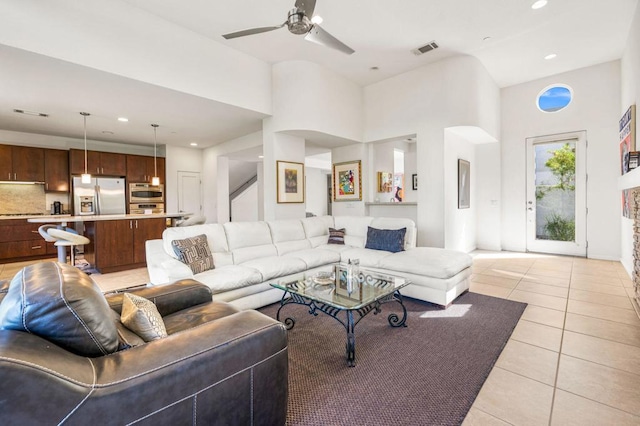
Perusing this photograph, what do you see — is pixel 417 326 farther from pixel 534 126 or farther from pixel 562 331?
pixel 534 126

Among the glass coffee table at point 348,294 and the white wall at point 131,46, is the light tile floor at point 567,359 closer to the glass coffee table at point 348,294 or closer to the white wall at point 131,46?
the glass coffee table at point 348,294

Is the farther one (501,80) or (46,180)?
(46,180)

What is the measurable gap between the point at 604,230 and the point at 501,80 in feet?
11.2

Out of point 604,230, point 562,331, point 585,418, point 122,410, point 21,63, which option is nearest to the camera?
point 122,410

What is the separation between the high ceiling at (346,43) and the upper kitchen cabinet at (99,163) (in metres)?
0.87

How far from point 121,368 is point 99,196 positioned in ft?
23.7

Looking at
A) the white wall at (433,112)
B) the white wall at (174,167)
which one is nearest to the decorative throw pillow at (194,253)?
the white wall at (433,112)

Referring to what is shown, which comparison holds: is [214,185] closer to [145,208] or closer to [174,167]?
[174,167]

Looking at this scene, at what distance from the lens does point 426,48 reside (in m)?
4.50

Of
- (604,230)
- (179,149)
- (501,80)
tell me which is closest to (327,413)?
(604,230)

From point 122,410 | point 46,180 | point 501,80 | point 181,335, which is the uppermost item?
point 501,80

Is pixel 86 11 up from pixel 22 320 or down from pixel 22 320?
up

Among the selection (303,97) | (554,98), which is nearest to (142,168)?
(303,97)

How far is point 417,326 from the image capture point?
2.71 m
